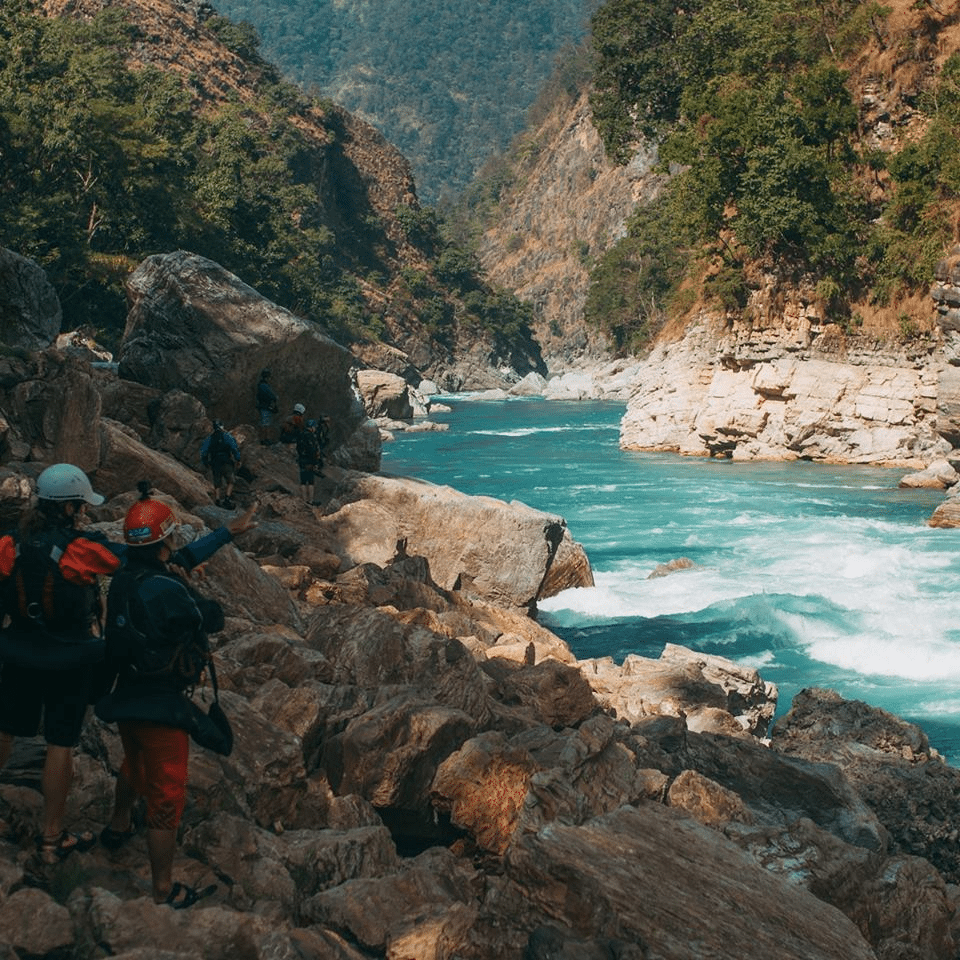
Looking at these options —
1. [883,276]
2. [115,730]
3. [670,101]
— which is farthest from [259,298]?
[670,101]

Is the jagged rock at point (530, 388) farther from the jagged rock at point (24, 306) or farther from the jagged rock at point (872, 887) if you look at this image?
the jagged rock at point (872, 887)

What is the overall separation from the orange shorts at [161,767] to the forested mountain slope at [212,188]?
34024 mm

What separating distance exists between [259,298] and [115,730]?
14.1 metres

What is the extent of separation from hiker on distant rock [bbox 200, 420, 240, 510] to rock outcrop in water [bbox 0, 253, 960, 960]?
2778 millimetres

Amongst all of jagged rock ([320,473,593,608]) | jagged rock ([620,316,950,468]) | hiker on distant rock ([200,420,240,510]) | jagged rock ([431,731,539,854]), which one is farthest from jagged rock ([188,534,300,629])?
jagged rock ([620,316,950,468])

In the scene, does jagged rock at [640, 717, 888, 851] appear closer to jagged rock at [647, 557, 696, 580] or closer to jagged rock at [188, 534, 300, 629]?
jagged rock at [188, 534, 300, 629]

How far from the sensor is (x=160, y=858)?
453 cm

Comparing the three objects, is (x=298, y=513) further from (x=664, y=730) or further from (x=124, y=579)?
(x=124, y=579)

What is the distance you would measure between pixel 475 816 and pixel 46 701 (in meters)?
2.48

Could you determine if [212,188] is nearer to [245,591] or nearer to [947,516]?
[947,516]

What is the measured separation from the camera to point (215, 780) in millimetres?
5398

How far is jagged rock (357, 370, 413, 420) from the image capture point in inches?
2040

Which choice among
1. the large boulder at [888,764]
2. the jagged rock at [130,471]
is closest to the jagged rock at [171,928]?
the large boulder at [888,764]

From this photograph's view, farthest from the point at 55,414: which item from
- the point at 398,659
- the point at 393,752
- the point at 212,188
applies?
the point at 212,188
